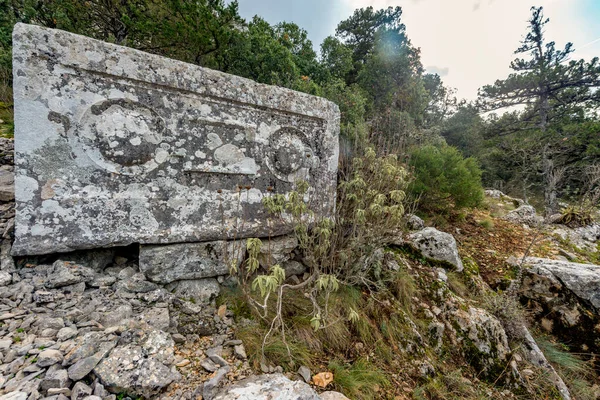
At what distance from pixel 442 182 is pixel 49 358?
17.2ft

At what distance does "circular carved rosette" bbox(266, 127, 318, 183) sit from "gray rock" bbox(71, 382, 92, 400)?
196 centimetres

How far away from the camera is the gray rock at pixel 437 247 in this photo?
10.6 ft

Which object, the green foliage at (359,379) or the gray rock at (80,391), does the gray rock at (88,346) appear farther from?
the green foliage at (359,379)

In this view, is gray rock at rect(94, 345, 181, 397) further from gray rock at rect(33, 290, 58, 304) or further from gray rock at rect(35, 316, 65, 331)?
gray rock at rect(33, 290, 58, 304)

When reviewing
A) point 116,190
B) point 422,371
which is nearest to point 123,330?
point 116,190

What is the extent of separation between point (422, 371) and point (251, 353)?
158cm

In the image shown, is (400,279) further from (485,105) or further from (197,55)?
(485,105)

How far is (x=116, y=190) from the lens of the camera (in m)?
1.87

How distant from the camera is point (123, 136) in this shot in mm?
1880

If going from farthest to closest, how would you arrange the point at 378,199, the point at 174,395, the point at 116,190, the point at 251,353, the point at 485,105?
the point at 485,105 → the point at 378,199 → the point at 116,190 → the point at 251,353 → the point at 174,395

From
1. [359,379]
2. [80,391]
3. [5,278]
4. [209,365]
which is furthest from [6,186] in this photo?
[359,379]

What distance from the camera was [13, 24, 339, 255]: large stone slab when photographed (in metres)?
1.63

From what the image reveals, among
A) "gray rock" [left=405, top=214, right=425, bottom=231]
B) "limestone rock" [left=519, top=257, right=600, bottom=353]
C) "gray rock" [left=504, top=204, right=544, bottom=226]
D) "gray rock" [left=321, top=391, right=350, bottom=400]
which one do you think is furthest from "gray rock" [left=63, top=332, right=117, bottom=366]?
"gray rock" [left=504, top=204, right=544, bottom=226]

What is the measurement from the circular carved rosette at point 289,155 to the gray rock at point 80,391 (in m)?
1.96
